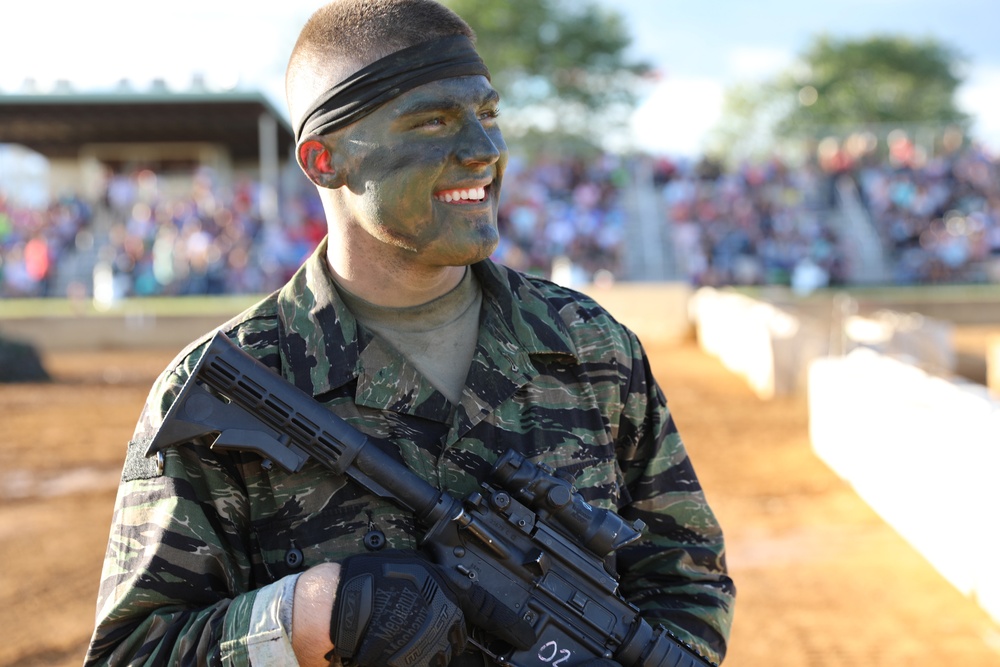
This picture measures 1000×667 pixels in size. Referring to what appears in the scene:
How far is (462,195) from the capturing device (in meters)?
2.24

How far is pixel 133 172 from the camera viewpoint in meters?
32.7

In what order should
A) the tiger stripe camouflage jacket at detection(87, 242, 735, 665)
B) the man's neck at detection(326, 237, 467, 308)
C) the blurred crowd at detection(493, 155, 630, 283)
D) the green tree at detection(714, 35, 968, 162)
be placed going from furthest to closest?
the green tree at detection(714, 35, 968, 162) < the blurred crowd at detection(493, 155, 630, 283) < the man's neck at detection(326, 237, 467, 308) < the tiger stripe camouflage jacket at detection(87, 242, 735, 665)

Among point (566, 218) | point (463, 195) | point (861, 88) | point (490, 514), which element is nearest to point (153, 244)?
point (566, 218)

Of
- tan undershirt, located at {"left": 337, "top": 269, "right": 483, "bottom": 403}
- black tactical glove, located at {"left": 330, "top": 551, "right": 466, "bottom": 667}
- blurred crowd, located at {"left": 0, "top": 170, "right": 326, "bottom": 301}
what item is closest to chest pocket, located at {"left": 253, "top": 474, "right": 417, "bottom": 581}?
black tactical glove, located at {"left": 330, "top": 551, "right": 466, "bottom": 667}

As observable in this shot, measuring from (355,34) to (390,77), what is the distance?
0.15 metres

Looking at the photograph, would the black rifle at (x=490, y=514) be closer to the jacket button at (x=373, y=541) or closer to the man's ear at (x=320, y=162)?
the jacket button at (x=373, y=541)

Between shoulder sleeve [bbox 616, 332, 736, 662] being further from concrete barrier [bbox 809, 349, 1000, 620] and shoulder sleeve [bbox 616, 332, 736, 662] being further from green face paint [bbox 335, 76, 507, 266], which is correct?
concrete barrier [bbox 809, 349, 1000, 620]

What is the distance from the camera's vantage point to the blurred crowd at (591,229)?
23844 millimetres

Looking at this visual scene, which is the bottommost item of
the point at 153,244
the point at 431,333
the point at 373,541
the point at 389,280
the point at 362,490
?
the point at 373,541

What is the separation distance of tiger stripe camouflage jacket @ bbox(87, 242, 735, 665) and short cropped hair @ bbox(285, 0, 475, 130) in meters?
0.44

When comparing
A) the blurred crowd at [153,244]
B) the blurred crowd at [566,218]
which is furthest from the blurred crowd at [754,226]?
the blurred crowd at [153,244]

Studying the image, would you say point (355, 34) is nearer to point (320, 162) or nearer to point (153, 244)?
point (320, 162)

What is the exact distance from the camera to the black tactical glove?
1845 mm

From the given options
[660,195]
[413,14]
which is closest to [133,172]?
[660,195]
